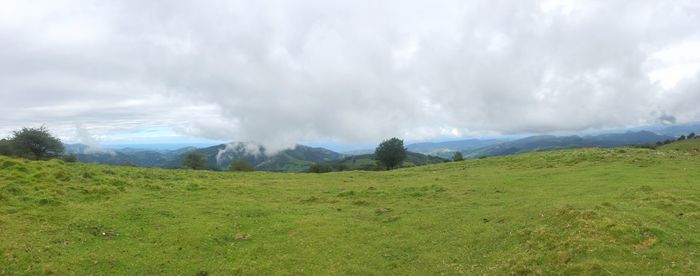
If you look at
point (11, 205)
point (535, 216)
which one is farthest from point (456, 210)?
point (11, 205)

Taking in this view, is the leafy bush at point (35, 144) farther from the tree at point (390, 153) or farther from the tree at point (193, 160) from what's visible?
the tree at point (390, 153)

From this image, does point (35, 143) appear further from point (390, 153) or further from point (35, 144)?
point (390, 153)

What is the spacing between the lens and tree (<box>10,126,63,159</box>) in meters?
75.7

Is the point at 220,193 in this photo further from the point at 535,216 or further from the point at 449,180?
the point at 535,216

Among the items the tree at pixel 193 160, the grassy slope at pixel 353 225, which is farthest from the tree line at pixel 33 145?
the grassy slope at pixel 353 225

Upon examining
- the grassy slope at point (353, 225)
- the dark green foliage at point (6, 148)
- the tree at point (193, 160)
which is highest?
the dark green foliage at point (6, 148)

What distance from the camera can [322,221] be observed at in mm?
24172

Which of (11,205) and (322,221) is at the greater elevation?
(11,205)

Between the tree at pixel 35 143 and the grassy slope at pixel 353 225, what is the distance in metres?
51.1

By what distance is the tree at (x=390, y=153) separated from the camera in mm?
88000

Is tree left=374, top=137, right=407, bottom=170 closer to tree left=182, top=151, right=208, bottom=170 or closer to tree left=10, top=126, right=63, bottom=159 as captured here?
tree left=182, top=151, right=208, bottom=170

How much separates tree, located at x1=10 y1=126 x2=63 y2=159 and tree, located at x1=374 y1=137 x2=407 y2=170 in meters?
60.0

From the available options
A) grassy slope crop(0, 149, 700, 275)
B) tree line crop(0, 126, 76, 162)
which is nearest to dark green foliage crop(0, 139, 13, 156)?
tree line crop(0, 126, 76, 162)

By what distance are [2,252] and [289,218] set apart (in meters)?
12.8
